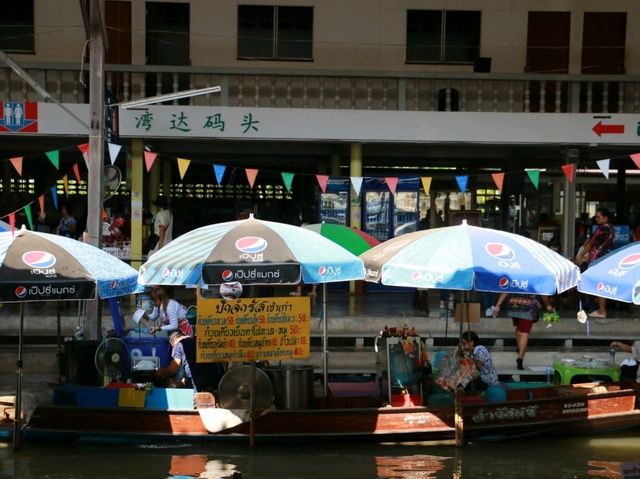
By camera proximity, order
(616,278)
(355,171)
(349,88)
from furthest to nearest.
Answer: (349,88), (355,171), (616,278)

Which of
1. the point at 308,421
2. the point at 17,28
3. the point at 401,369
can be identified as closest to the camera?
the point at 308,421

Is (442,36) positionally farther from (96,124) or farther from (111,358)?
(111,358)

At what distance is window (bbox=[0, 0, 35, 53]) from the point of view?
1841cm

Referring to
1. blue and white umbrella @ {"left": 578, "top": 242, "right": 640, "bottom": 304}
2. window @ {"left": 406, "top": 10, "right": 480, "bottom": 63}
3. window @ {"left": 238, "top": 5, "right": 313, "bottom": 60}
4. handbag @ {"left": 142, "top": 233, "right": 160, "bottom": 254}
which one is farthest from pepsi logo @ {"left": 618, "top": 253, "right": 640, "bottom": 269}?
window @ {"left": 238, "top": 5, "right": 313, "bottom": 60}

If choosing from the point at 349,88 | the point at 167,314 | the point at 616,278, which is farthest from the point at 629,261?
the point at 349,88

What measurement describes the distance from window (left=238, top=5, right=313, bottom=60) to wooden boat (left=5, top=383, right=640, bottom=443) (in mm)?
10462

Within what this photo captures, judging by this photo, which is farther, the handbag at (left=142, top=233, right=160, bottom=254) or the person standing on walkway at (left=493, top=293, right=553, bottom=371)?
the handbag at (left=142, top=233, right=160, bottom=254)

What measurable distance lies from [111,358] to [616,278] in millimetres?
5992

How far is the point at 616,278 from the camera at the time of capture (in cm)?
921

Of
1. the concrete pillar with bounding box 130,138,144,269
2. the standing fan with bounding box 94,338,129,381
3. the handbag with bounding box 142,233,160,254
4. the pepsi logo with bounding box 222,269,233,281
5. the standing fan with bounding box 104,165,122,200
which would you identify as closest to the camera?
the pepsi logo with bounding box 222,269,233,281

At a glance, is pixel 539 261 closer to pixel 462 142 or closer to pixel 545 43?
pixel 462 142

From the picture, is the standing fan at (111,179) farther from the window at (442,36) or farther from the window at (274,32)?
the window at (442,36)

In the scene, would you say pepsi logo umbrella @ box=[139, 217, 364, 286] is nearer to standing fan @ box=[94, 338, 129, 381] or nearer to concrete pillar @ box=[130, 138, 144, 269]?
standing fan @ box=[94, 338, 129, 381]

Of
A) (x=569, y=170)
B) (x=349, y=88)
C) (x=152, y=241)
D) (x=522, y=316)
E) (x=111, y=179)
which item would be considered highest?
(x=349, y=88)
